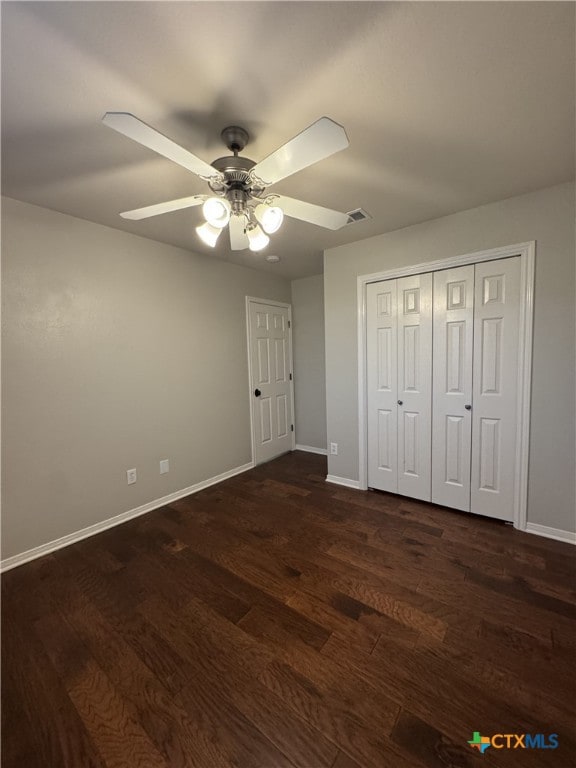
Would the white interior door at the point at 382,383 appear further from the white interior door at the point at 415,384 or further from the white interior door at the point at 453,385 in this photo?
the white interior door at the point at 453,385

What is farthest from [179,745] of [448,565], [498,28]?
[498,28]

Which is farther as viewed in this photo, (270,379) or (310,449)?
(310,449)

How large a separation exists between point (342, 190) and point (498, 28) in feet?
3.24

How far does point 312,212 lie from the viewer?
1473 mm

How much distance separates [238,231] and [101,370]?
1.59 meters

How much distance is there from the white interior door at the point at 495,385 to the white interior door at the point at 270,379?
230cm

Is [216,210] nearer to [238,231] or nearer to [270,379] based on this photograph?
[238,231]

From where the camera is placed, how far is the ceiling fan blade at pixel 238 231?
5.20 feet

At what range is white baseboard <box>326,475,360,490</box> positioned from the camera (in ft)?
9.88

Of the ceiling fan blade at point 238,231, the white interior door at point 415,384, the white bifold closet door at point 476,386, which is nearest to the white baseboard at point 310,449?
the white interior door at point 415,384

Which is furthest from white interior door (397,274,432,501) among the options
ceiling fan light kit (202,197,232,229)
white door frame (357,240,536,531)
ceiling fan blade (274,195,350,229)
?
ceiling fan light kit (202,197,232,229)

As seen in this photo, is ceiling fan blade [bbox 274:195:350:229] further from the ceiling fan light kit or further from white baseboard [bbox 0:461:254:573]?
white baseboard [bbox 0:461:254:573]

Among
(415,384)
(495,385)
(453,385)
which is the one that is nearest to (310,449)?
(415,384)

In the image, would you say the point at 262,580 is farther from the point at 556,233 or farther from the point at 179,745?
the point at 556,233
